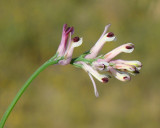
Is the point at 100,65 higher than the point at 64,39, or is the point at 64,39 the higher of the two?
the point at 64,39

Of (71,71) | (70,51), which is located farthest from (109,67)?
(71,71)

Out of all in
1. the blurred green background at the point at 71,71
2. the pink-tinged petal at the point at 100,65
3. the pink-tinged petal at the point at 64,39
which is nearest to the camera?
the pink-tinged petal at the point at 100,65

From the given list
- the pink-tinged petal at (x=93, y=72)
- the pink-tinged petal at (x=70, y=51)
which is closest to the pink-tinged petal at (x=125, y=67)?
the pink-tinged petal at (x=93, y=72)

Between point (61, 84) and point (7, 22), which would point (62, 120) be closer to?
point (61, 84)

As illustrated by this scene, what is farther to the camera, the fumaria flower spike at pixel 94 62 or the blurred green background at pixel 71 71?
the blurred green background at pixel 71 71

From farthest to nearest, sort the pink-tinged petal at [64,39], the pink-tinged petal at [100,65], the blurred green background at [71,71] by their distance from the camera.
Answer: the blurred green background at [71,71] → the pink-tinged petal at [64,39] → the pink-tinged petal at [100,65]

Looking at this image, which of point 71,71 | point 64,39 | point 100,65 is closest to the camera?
point 100,65

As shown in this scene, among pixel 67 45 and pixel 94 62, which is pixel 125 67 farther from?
pixel 67 45

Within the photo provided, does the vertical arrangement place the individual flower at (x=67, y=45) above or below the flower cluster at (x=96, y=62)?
above

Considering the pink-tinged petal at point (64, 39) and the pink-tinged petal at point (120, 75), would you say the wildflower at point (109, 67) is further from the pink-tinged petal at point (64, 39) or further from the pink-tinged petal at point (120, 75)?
the pink-tinged petal at point (64, 39)

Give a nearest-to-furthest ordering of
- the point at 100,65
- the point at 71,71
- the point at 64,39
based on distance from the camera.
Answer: the point at 100,65 < the point at 64,39 < the point at 71,71
